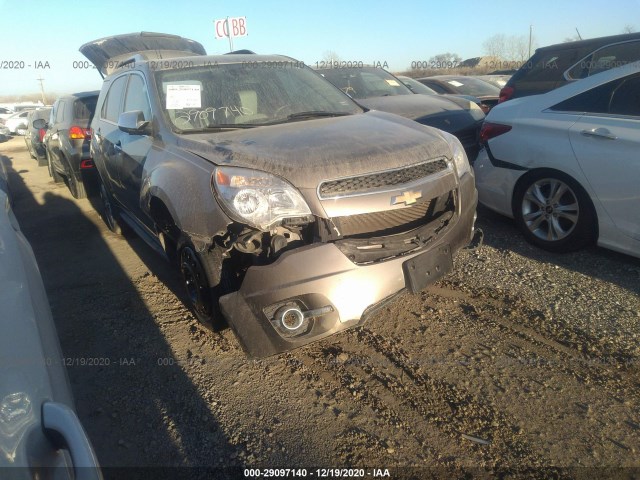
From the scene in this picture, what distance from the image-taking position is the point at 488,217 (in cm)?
521

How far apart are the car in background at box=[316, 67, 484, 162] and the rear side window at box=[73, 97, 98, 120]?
12.2 ft

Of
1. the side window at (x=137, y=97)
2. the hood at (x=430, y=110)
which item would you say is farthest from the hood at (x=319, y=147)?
the hood at (x=430, y=110)

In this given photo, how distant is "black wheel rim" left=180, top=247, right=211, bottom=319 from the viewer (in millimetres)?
2846

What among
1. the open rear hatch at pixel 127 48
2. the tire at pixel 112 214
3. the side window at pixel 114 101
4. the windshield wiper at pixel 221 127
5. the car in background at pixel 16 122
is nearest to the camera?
the windshield wiper at pixel 221 127

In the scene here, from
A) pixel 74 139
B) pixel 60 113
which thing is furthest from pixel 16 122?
pixel 74 139

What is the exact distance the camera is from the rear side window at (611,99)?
3580mm

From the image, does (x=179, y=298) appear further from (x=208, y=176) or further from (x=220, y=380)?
(x=208, y=176)

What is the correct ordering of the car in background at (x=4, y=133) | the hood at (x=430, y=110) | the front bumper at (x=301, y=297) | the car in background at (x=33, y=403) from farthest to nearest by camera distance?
the car in background at (x=4, y=133)
the hood at (x=430, y=110)
the front bumper at (x=301, y=297)
the car in background at (x=33, y=403)

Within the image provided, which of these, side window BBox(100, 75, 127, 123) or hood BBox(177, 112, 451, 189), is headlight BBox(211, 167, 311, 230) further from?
side window BBox(100, 75, 127, 123)

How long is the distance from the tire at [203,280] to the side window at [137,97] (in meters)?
1.26

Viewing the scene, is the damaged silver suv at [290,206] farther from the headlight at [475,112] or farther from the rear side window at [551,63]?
the rear side window at [551,63]

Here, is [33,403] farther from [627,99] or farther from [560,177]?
[627,99]

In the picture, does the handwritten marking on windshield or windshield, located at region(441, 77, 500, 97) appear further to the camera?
windshield, located at region(441, 77, 500, 97)

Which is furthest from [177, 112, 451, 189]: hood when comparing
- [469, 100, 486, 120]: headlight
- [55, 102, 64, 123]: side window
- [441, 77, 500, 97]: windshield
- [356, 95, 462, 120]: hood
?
[441, 77, 500, 97]: windshield
